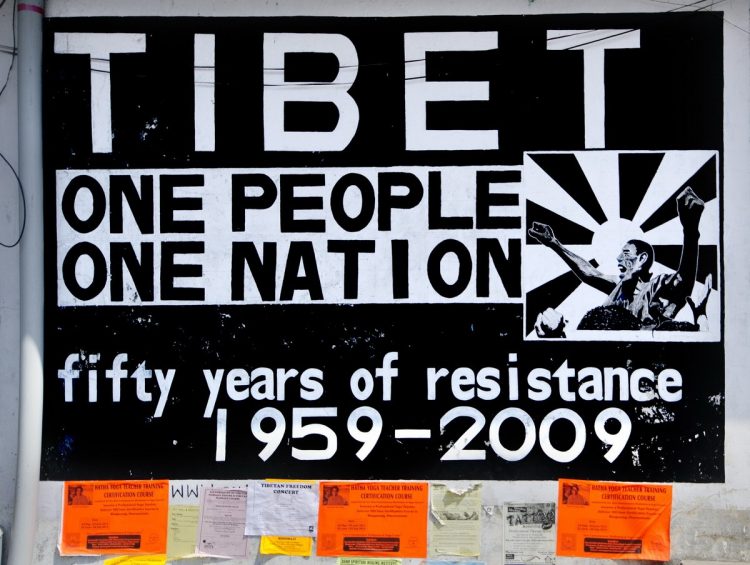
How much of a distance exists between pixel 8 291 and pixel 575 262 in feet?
8.83

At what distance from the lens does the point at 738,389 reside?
3.67m

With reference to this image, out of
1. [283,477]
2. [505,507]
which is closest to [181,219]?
[283,477]

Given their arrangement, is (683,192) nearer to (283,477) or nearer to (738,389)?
(738,389)

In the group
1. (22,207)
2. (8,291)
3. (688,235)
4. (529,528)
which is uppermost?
(22,207)

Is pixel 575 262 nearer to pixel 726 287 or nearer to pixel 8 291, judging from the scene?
pixel 726 287

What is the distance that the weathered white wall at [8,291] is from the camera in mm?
3695

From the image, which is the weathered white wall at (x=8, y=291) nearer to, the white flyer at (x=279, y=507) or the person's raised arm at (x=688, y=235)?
the white flyer at (x=279, y=507)

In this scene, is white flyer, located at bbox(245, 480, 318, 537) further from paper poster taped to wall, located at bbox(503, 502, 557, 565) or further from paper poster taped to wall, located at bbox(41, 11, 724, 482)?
paper poster taped to wall, located at bbox(503, 502, 557, 565)

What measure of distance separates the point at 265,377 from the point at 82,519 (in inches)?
43.6

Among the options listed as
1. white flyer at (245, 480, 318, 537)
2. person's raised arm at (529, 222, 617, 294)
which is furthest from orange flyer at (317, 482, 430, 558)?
person's raised arm at (529, 222, 617, 294)

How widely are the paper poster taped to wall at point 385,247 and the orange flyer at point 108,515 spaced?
0.30 feet

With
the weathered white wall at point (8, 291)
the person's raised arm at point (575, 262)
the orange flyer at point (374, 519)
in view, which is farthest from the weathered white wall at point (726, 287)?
the person's raised arm at point (575, 262)

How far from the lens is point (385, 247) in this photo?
3707mm

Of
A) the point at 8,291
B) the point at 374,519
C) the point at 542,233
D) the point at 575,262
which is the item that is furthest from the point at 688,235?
the point at 8,291
